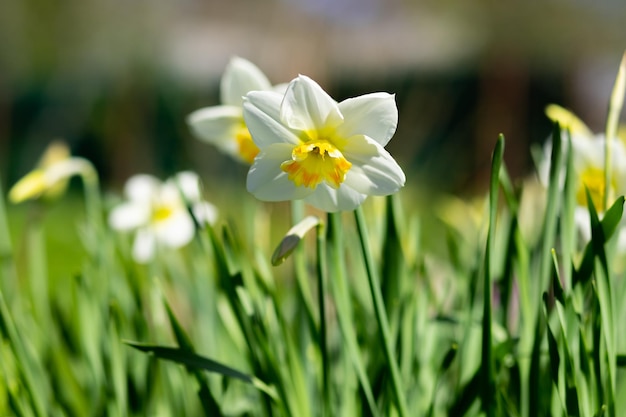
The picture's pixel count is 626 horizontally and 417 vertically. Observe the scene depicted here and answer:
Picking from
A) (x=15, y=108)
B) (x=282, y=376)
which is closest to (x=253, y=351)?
(x=282, y=376)

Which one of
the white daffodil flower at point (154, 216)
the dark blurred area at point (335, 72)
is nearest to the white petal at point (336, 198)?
the white daffodil flower at point (154, 216)

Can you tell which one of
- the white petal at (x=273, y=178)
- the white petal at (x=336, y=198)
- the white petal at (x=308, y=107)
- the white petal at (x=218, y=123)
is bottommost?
the white petal at (x=336, y=198)

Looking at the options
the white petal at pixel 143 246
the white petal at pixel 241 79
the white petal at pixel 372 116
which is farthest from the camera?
the white petal at pixel 143 246

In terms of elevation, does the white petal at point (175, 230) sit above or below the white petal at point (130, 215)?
below

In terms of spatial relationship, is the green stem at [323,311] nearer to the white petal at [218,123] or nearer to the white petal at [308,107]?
the white petal at [308,107]

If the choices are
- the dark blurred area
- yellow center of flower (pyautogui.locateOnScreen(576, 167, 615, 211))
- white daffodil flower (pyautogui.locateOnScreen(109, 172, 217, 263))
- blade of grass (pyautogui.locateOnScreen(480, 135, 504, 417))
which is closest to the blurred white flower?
yellow center of flower (pyautogui.locateOnScreen(576, 167, 615, 211))

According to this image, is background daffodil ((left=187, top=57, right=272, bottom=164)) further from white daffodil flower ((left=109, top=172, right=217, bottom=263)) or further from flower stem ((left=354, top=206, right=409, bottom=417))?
white daffodil flower ((left=109, top=172, right=217, bottom=263))
